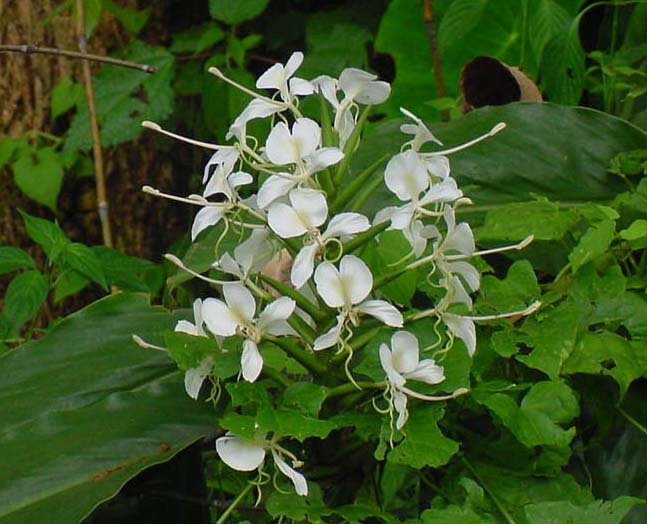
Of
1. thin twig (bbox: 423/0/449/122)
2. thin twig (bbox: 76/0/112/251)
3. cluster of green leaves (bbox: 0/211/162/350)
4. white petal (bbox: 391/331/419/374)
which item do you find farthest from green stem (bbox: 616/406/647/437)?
thin twig (bbox: 76/0/112/251)

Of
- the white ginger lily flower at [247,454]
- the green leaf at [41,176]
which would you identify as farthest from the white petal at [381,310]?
the green leaf at [41,176]

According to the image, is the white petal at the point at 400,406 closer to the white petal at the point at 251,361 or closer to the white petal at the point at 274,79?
the white petal at the point at 251,361

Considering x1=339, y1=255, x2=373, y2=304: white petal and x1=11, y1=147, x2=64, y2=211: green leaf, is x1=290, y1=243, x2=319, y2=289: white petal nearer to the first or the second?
x1=339, y1=255, x2=373, y2=304: white petal

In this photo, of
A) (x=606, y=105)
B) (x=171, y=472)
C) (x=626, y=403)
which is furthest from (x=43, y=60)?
(x=626, y=403)

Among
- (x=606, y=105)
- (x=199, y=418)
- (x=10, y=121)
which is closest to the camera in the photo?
(x=199, y=418)

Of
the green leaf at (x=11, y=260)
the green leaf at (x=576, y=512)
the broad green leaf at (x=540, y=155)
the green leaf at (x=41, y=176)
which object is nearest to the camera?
the green leaf at (x=576, y=512)

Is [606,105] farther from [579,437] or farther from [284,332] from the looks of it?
[284,332]
